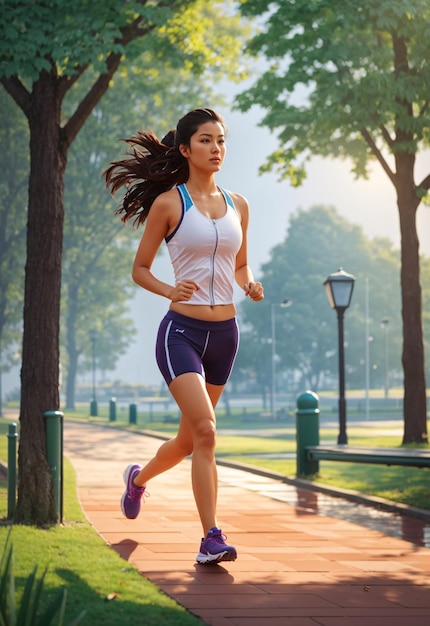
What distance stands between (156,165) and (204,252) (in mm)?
698

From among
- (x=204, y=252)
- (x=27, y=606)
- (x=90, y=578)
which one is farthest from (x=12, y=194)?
(x=27, y=606)

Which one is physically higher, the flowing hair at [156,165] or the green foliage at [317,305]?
the green foliage at [317,305]

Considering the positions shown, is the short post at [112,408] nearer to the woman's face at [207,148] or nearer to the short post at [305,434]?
the short post at [305,434]

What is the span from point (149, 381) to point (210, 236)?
15929 centimetres

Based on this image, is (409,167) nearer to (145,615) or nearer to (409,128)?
(409,128)

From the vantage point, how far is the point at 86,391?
116 metres

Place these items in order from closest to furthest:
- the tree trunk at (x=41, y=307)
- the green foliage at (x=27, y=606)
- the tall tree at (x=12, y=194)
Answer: the green foliage at (x=27, y=606)
the tree trunk at (x=41, y=307)
the tall tree at (x=12, y=194)

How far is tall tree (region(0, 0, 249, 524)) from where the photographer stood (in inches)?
320

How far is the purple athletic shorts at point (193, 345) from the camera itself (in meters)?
5.86

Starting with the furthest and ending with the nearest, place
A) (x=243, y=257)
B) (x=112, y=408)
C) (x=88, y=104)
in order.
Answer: (x=112, y=408)
(x=88, y=104)
(x=243, y=257)

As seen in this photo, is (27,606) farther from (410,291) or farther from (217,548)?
(410,291)

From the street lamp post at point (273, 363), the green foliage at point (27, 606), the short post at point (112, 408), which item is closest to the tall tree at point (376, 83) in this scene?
the green foliage at point (27, 606)

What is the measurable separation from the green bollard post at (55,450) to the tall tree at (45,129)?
0.16ft

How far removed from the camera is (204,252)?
233 inches
